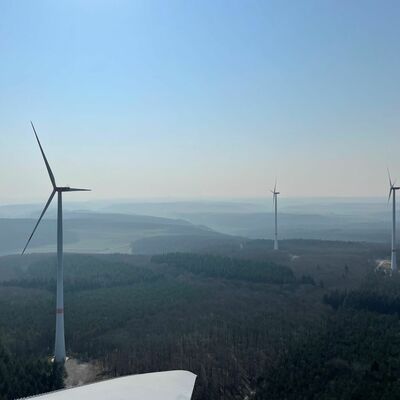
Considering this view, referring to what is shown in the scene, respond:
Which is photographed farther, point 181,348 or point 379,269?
point 379,269

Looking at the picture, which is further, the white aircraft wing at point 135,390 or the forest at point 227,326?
the forest at point 227,326

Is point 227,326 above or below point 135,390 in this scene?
below

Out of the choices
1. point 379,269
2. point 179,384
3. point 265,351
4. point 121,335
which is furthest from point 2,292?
point 379,269

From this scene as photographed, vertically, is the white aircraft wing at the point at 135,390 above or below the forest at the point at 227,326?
above

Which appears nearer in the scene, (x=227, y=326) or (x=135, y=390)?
(x=135, y=390)

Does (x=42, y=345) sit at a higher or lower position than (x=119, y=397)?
lower

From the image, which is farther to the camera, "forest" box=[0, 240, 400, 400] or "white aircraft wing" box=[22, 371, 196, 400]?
"forest" box=[0, 240, 400, 400]

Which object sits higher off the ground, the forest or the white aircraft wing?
the white aircraft wing

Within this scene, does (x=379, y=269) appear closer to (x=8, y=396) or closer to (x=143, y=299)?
(x=143, y=299)
